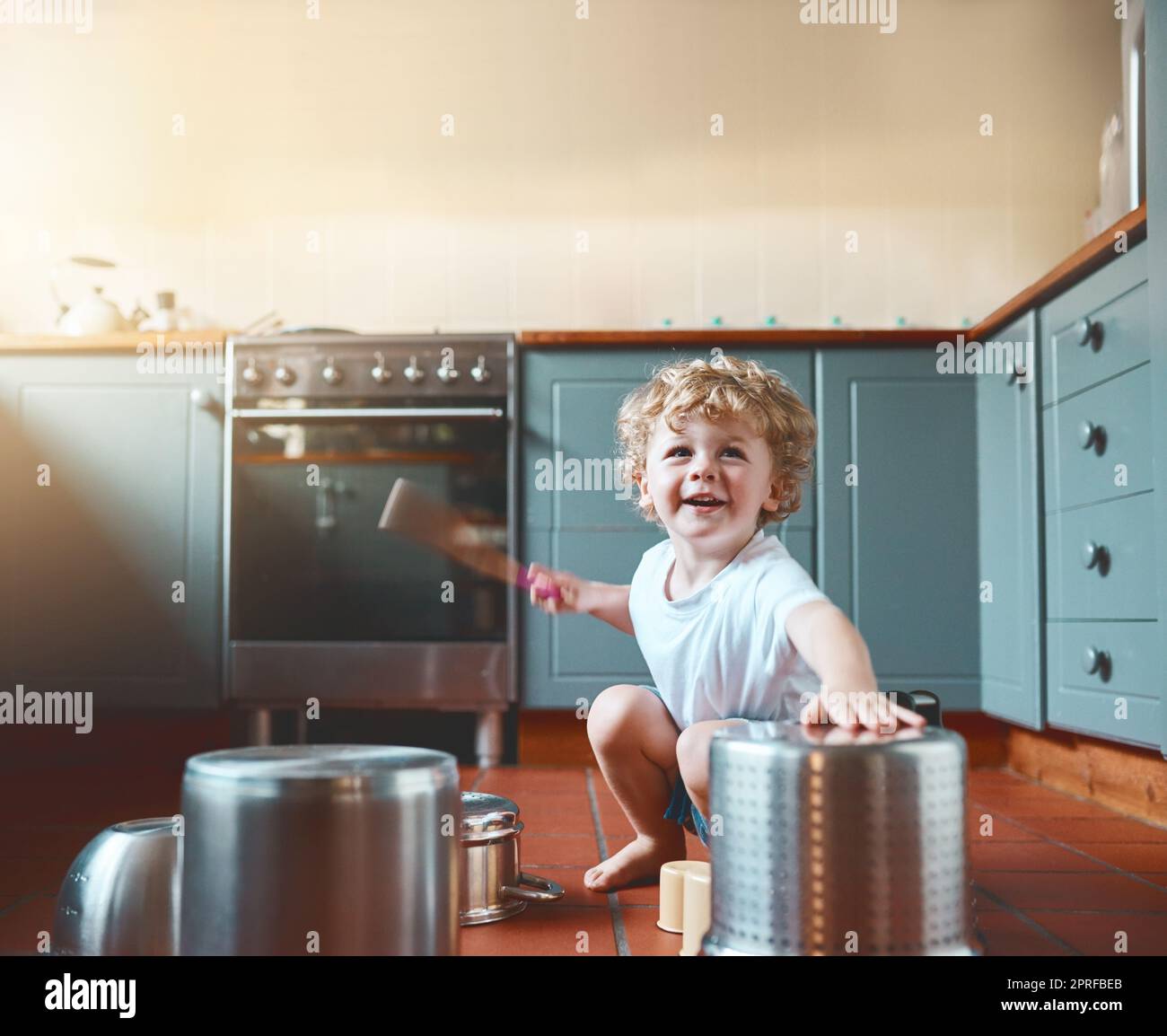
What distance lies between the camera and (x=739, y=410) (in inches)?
43.6

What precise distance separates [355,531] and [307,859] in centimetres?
155

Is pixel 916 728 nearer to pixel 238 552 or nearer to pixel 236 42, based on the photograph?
pixel 238 552

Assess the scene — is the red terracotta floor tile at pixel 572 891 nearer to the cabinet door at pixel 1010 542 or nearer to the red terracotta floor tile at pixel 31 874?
the red terracotta floor tile at pixel 31 874

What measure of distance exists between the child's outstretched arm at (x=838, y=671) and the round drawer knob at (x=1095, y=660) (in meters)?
0.85

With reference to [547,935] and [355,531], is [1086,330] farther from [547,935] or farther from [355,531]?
[355,531]

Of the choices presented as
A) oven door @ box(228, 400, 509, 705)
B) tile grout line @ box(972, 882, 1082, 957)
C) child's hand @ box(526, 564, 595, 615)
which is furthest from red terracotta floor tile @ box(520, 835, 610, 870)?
oven door @ box(228, 400, 509, 705)

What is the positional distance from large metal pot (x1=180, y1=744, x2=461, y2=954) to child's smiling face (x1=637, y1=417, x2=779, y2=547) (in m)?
0.51

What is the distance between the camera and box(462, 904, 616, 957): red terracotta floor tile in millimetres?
965

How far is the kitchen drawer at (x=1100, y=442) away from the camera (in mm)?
1482

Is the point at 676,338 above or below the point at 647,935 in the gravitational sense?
above

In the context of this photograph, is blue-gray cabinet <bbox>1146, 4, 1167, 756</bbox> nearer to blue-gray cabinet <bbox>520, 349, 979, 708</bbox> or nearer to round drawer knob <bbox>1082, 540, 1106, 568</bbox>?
round drawer knob <bbox>1082, 540, 1106, 568</bbox>

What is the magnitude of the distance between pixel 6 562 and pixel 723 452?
164 centimetres

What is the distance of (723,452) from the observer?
110cm

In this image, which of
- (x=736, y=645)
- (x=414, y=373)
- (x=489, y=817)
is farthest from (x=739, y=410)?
(x=414, y=373)
